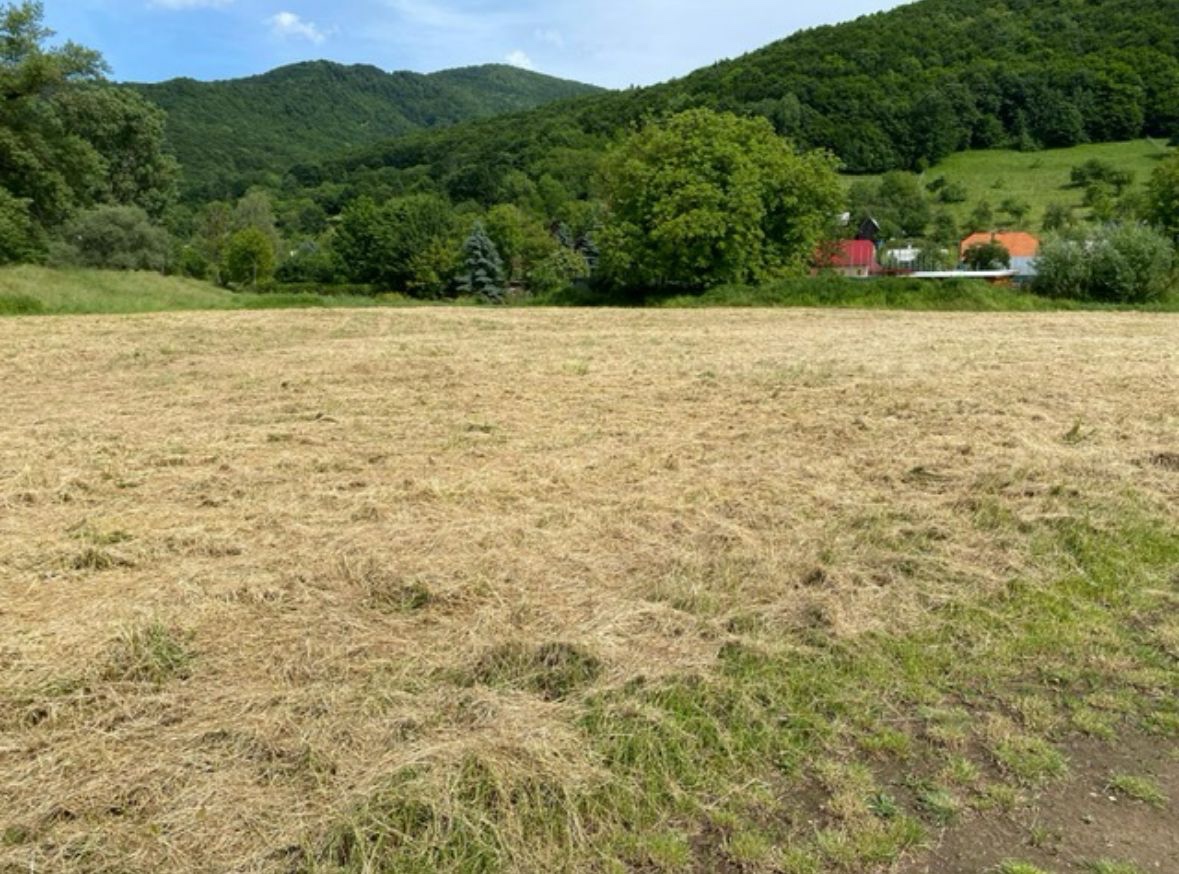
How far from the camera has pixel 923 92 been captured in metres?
69.9

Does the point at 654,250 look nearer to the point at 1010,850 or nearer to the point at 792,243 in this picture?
the point at 792,243

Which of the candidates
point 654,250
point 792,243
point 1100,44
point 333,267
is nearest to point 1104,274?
point 792,243

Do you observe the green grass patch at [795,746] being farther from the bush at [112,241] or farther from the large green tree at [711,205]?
the bush at [112,241]

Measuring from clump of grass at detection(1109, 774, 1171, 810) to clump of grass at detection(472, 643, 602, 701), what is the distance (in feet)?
5.48

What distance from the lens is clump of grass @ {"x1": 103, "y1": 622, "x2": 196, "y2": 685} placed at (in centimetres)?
278

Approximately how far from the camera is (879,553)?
4043mm

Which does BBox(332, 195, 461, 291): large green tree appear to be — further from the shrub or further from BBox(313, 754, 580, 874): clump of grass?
BBox(313, 754, 580, 874): clump of grass

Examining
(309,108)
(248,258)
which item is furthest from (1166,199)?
(309,108)

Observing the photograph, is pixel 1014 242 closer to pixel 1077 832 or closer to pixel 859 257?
pixel 859 257

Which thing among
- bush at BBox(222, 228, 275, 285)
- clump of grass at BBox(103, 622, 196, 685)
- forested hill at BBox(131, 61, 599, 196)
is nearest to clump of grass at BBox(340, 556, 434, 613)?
clump of grass at BBox(103, 622, 196, 685)

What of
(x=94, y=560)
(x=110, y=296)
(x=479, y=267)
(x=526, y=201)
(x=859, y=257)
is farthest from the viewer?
(x=526, y=201)

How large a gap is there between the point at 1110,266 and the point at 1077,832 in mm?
28379

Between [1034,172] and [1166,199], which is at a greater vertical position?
[1034,172]

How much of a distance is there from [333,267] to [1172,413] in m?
58.6
